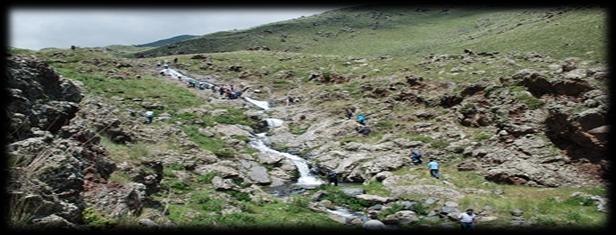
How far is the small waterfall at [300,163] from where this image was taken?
29.5 m

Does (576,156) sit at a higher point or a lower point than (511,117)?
lower

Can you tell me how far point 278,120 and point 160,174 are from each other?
19.4m

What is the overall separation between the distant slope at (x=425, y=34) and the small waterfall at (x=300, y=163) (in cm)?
2957

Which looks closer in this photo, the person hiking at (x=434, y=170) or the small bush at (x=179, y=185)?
the small bush at (x=179, y=185)

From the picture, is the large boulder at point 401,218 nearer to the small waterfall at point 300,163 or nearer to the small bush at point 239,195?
the small bush at point 239,195

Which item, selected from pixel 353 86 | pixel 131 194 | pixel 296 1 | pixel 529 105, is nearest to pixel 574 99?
pixel 529 105

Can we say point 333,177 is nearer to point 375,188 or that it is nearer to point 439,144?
point 375,188

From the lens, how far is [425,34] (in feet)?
337

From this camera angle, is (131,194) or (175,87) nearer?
(131,194)

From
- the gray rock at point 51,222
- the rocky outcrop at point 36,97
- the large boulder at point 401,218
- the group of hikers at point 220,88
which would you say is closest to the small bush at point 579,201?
the large boulder at point 401,218

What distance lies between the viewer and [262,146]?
3525 cm

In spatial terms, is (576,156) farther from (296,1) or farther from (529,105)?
(296,1)

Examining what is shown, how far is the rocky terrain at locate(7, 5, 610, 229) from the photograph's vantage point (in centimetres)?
1509

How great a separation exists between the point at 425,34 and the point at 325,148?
74384 mm
